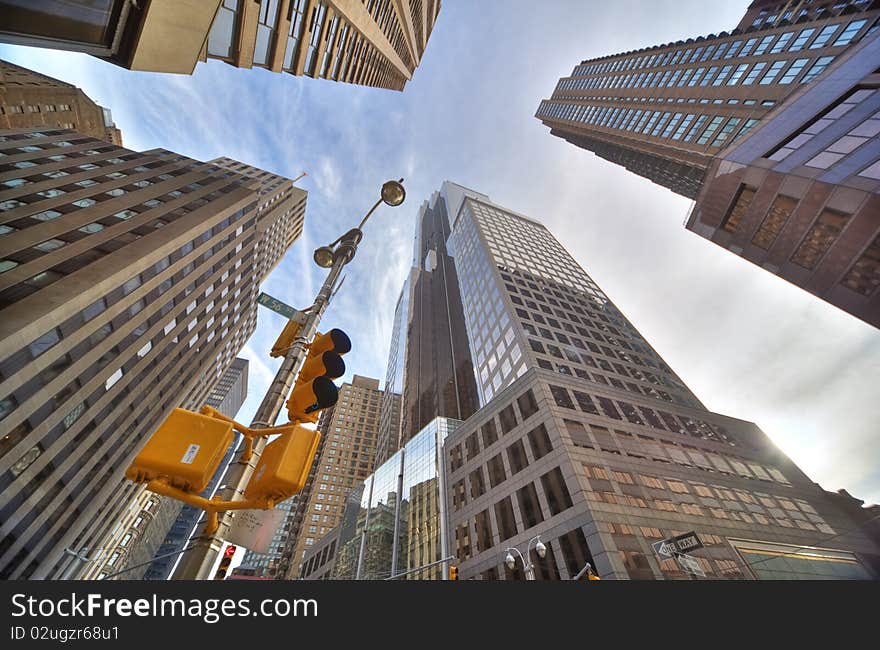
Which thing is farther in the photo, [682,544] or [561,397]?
[561,397]

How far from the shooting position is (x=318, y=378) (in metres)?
3.50

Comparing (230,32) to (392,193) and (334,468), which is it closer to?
(392,193)

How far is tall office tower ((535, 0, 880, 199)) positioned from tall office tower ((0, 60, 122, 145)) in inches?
3519

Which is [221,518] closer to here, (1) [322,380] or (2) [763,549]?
(1) [322,380]

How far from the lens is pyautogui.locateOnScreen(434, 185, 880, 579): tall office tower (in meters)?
28.1

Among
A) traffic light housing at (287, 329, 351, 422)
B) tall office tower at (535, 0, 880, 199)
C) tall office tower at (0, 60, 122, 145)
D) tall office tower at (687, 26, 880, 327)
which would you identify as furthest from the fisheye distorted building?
tall office tower at (0, 60, 122, 145)

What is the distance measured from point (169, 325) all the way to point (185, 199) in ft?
47.7

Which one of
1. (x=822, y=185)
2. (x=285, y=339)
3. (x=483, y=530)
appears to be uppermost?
(x=822, y=185)

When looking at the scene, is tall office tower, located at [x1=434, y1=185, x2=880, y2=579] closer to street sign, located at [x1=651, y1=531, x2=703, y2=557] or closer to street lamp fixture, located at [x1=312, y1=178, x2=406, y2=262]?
street sign, located at [x1=651, y1=531, x2=703, y2=557]

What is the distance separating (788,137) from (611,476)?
30658 millimetres

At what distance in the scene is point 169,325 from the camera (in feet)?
119

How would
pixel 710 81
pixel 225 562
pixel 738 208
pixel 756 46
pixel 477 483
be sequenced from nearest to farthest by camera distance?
pixel 225 562 → pixel 738 208 → pixel 477 483 → pixel 756 46 → pixel 710 81

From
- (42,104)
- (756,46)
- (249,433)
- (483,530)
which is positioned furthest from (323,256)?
(42,104)

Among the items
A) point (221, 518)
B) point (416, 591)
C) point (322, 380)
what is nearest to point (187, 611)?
point (221, 518)
